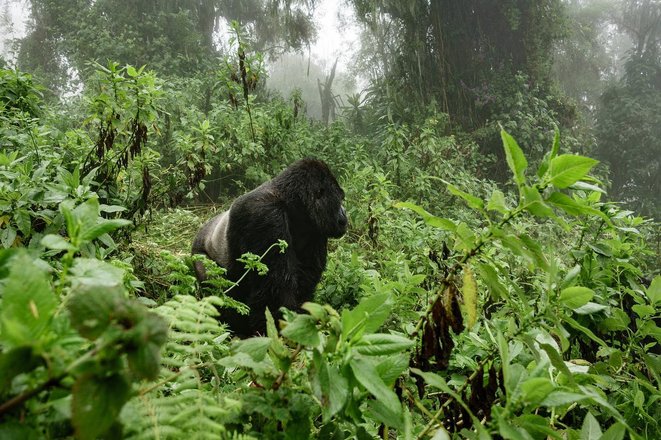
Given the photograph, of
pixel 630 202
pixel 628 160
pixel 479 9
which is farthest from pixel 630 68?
pixel 479 9

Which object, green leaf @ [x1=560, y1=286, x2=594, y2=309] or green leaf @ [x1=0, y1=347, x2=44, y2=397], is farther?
green leaf @ [x1=560, y1=286, x2=594, y2=309]

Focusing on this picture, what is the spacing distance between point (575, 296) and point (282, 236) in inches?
57.8

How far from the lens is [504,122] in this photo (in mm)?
7738

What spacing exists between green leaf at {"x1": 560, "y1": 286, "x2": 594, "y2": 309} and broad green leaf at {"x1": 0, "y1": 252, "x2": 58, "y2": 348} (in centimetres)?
72

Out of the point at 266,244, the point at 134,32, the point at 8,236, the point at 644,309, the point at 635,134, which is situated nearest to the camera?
the point at 644,309

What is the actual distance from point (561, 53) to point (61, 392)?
1811cm

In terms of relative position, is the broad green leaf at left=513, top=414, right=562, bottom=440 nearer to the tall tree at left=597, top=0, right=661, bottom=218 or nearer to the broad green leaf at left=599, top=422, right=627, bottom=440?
the broad green leaf at left=599, top=422, right=627, bottom=440

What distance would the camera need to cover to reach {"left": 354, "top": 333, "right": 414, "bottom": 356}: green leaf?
493 millimetres

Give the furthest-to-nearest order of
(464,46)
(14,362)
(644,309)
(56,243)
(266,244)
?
(464,46), (266,244), (644,309), (56,243), (14,362)

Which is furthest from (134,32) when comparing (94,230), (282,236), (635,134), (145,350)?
(635,134)

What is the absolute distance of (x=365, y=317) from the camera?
19.7 inches

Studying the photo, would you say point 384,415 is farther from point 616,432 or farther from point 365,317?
point 616,432

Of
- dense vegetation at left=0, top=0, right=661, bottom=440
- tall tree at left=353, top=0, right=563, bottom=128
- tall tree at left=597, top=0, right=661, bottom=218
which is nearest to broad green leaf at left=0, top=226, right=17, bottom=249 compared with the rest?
dense vegetation at left=0, top=0, right=661, bottom=440

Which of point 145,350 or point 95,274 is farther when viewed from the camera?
point 95,274
